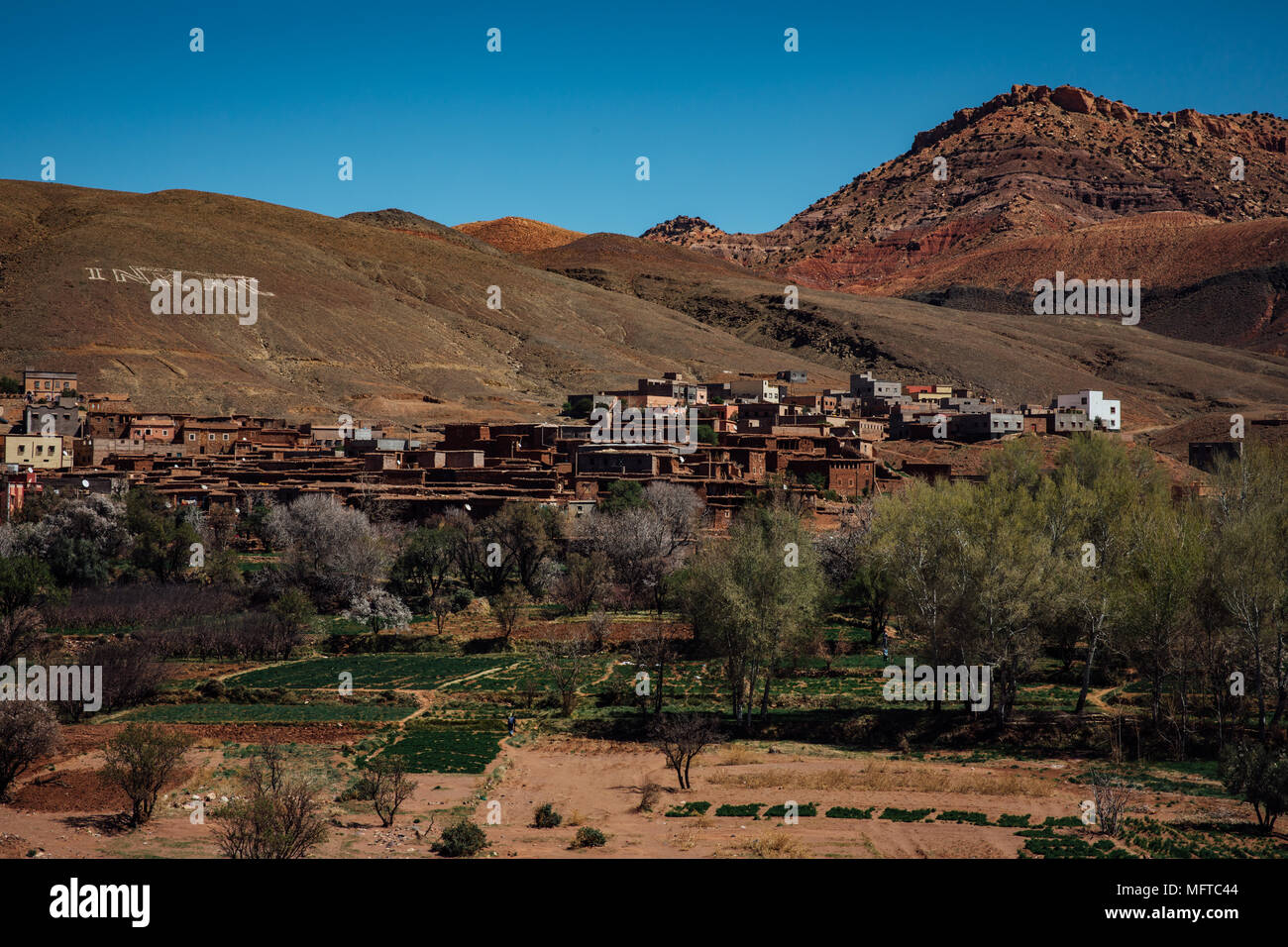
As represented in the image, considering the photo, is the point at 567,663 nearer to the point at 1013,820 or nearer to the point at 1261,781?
the point at 1013,820

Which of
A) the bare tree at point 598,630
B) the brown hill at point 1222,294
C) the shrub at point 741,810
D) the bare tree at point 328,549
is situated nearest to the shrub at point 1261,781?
the shrub at point 741,810

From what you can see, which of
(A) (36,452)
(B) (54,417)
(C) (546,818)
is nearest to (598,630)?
(C) (546,818)

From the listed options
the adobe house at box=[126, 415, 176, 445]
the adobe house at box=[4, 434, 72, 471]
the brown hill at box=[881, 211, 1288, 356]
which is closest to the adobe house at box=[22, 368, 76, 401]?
the adobe house at box=[126, 415, 176, 445]

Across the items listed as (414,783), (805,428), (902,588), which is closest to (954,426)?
(805,428)

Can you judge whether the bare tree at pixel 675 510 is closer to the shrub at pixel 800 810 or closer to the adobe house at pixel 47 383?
the shrub at pixel 800 810

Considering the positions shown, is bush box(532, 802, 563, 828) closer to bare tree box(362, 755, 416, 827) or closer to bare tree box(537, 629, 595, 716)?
bare tree box(362, 755, 416, 827)
